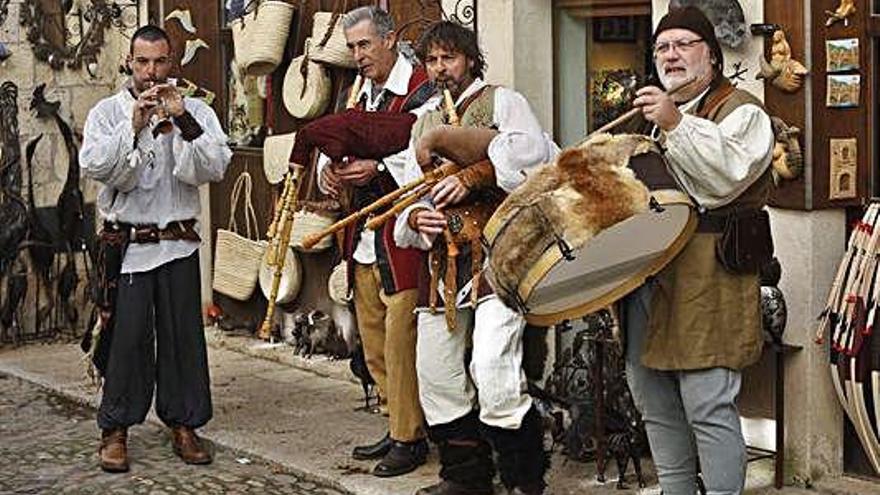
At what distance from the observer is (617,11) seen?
708cm

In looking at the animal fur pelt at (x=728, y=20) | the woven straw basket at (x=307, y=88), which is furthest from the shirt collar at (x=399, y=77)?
the woven straw basket at (x=307, y=88)

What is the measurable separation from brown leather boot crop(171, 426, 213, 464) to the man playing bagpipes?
0.87 meters

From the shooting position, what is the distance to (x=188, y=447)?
7027 millimetres

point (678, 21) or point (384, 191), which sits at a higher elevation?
point (678, 21)

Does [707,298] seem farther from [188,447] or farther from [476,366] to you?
[188,447]

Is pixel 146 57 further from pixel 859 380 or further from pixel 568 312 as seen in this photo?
pixel 859 380

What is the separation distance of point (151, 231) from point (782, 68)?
2754 millimetres

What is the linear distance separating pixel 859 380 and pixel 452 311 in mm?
1474

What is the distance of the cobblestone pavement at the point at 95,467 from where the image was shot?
6.61 m

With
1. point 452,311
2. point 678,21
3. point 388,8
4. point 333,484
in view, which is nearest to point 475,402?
point 452,311

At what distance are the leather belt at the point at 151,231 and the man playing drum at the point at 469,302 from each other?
1317 mm

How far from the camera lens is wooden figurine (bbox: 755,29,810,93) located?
5703mm

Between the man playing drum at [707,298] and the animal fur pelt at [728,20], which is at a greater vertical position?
the animal fur pelt at [728,20]

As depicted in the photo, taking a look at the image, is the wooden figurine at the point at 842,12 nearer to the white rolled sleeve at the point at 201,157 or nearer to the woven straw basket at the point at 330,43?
the white rolled sleeve at the point at 201,157
